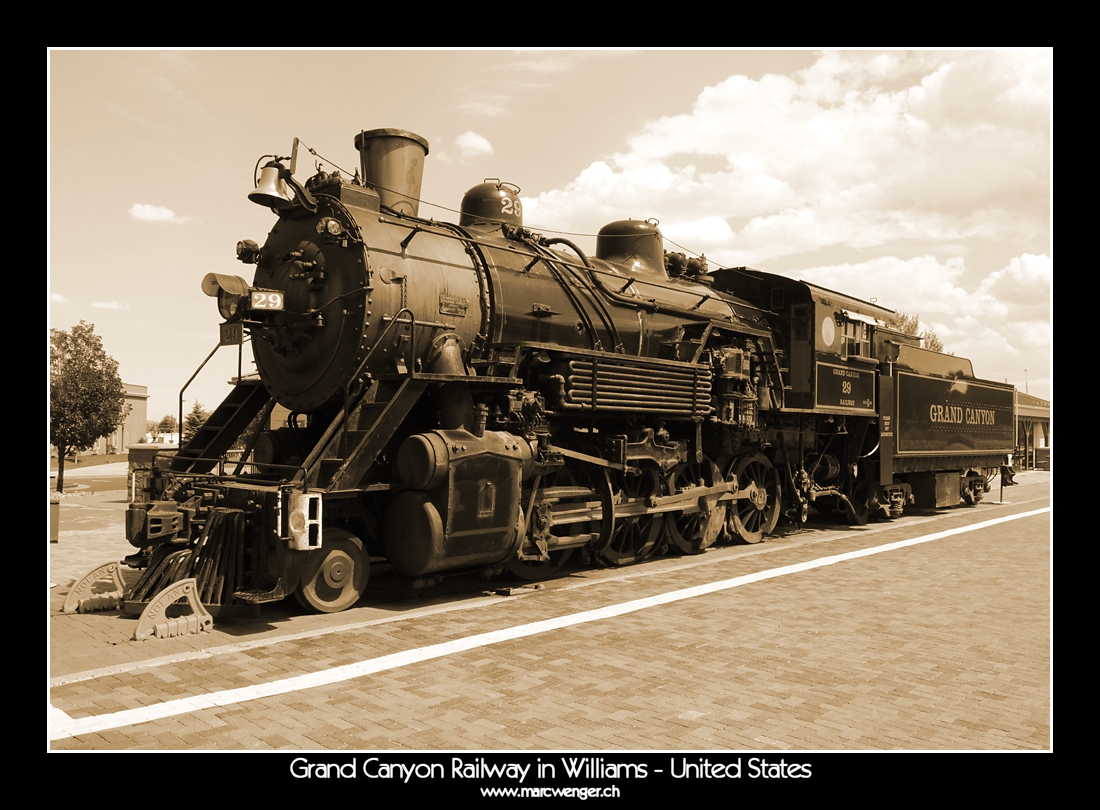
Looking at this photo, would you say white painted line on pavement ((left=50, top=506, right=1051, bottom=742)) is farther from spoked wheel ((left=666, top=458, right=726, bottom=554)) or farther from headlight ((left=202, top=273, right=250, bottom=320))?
headlight ((left=202, top=273, right=250, bottom=320))

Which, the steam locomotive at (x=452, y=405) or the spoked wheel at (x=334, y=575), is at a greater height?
the steam locomotive at (x=452, y=405)

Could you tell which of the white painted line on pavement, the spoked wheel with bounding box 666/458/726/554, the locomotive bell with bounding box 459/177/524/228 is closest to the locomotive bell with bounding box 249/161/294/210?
the locomotive bell with bounding box 459/177/524/228

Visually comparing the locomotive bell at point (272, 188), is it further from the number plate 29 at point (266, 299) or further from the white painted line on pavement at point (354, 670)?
the white painted line on pavement at point (354, 670)

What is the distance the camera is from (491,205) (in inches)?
382

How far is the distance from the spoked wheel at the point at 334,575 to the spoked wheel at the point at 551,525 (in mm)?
1746

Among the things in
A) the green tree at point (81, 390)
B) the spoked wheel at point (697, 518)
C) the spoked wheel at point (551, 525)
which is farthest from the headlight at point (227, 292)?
the green tree at point (81, 390)

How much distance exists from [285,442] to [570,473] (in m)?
3.19

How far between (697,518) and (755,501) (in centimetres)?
139

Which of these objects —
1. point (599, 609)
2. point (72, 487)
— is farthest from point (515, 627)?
point (72, 487)

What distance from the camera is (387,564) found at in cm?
900

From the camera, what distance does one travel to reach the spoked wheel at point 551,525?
842 centimetres

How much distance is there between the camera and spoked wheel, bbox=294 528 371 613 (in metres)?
6.82

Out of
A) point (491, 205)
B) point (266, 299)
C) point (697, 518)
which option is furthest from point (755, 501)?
point (266, 299)

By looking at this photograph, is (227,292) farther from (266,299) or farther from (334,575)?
(334,575)
